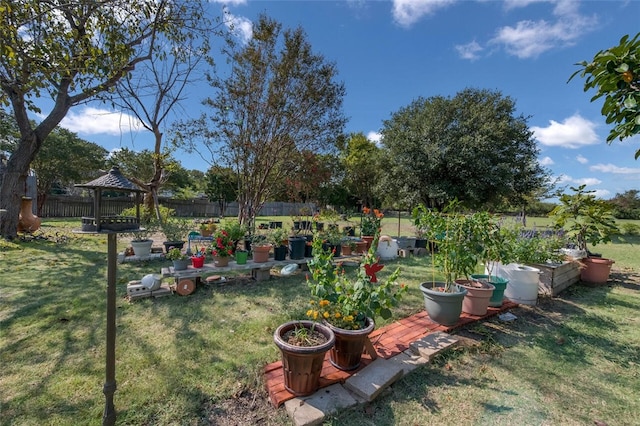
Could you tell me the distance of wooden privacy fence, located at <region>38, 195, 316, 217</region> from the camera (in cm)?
1365

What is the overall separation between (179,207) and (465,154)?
59.8 ft

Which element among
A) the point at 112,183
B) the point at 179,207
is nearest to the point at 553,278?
the point at 112,183

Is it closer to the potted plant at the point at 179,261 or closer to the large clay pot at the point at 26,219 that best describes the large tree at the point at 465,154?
the potted plant at the point at 179,261

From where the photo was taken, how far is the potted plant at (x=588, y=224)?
4.65m

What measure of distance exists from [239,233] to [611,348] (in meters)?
4.72

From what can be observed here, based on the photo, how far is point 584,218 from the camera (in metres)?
4.73

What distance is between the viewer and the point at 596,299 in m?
3.95

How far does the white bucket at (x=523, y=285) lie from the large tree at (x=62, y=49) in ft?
18.4

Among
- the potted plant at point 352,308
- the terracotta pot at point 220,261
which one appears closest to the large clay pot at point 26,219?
the terracotta pot at point 220,261

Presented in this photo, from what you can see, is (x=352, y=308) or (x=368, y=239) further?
(x=368, y=239)

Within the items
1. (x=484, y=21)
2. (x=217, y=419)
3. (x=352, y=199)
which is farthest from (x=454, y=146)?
(x=352, y=199)

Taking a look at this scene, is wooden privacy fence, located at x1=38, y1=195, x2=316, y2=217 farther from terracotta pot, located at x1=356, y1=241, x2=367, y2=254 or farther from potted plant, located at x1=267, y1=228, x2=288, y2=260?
terracotta pot, located at x1=356, y1=241, x2=367, y2=254

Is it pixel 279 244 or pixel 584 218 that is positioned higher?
pixel 584 218

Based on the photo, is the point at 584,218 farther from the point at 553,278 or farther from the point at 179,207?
the point at 179,207
